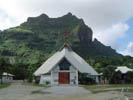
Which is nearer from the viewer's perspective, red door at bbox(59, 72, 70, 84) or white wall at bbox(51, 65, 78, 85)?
white wall at bbox(51, 65, 78, 85)

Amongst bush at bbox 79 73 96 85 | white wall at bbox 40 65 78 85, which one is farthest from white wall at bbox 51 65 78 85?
bush at bbox 79 73 96 85

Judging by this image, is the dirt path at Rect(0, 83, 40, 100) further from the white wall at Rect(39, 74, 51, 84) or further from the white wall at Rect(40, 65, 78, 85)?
the white wall at Rect(39, 74, 51, 84)

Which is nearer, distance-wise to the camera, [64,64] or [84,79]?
[84,79]

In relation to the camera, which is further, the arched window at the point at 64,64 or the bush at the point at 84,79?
the arched window at the point at 64,64

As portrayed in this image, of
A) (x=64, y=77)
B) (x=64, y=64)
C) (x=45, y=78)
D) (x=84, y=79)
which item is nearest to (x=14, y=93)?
(x=64, y=77)

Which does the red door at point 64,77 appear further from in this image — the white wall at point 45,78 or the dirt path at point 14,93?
the dirt path at point 14,93

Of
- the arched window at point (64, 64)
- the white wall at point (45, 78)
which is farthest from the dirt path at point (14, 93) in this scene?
the arched window at point (64, 64)

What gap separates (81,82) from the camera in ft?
→ 130

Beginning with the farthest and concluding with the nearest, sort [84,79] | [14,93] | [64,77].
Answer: [64,77], [84,79], [14,93]

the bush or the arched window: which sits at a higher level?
the arched window

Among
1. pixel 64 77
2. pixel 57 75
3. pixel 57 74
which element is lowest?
pixel 64 77

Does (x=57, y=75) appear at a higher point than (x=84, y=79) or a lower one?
higher

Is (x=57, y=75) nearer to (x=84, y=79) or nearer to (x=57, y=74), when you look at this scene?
(x=57, y=74)

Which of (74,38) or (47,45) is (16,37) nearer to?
(47,45)
